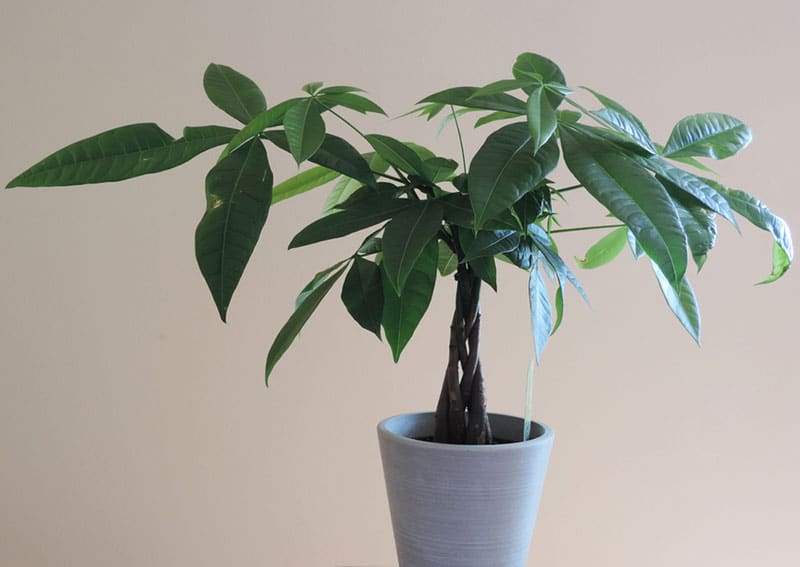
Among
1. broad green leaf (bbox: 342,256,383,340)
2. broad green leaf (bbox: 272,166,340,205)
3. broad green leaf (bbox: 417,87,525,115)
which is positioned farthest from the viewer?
broad green leaf (bbox: 272,166,340,205)

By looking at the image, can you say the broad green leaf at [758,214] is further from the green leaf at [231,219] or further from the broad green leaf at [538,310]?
the green leaf at [231,219]

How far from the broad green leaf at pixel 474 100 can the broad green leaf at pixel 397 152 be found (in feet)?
0.21

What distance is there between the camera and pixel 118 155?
2.38 feet

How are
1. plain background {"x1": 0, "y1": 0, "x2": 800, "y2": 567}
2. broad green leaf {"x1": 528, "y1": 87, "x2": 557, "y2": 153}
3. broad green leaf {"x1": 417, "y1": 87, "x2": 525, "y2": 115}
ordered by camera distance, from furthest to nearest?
plain background {"x1": 0, "y1": 0, "x2": 800, "y2": 567} → broad green leaf {"x1": 417, "y1": 87, "x2": 525, "y2": 115} → broad green leaf {"x1": 528, "y1": 87, "x2": 557, "y2": 153}

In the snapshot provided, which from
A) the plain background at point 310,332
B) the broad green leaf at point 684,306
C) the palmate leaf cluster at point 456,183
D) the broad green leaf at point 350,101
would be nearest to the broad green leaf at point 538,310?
the palmate leaf cluster at point 456,183

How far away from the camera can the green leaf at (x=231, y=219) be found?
2.15ft

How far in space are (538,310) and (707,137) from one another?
0.22 m

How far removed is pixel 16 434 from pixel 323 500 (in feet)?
2.19

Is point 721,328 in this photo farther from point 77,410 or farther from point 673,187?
point 77,410

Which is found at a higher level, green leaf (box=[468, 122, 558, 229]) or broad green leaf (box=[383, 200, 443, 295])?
green leaf (box=[468, 122, 558, 229])

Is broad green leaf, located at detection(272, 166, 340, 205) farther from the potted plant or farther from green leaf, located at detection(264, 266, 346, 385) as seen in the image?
green leaf, located at detection(264, 266, 346, 385)

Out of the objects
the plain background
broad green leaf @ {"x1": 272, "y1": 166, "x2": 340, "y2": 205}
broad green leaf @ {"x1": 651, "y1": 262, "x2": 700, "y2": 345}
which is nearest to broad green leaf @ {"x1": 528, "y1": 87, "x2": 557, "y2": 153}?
broad green leaf @ {"x1": 651, "y1": 262, "x2": 700, "y2": 345}

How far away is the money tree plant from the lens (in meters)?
0.66

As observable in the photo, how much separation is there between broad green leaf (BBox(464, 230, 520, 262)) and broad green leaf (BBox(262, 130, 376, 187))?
10cm
